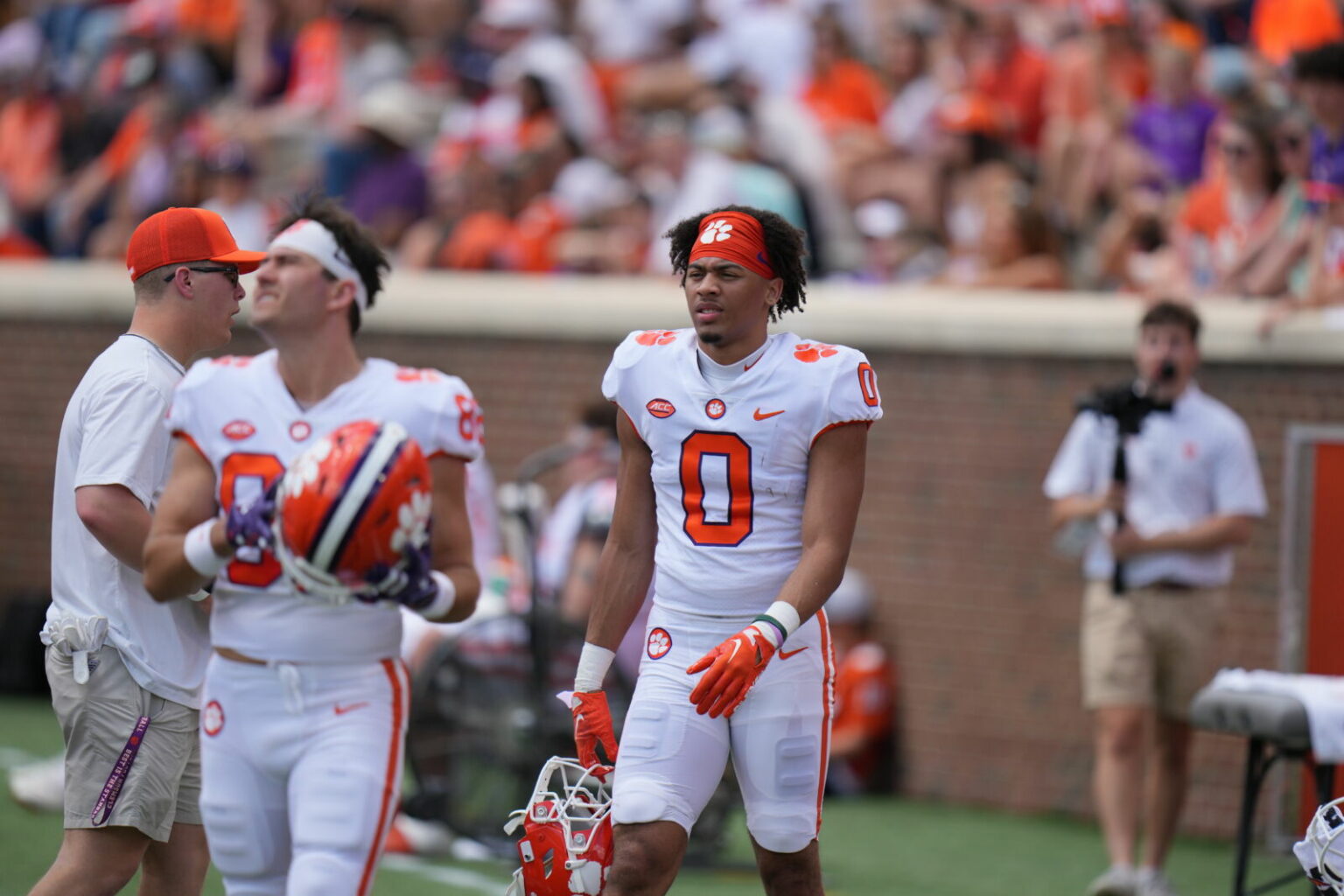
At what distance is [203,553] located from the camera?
4.27 metres

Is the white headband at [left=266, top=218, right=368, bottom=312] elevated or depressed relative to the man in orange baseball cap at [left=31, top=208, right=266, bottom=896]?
elevated

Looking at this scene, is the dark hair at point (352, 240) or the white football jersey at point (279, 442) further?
the dark hair at point (352, 240)

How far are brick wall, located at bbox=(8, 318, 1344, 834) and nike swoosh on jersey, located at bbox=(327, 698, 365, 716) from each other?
545 cm

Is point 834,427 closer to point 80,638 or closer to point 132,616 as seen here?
point 132,616

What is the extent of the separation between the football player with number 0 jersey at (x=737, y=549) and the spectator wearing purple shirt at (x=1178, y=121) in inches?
237

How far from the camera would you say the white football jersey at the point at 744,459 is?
481cm

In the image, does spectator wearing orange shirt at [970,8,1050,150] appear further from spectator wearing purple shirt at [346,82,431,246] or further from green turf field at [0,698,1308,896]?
green turf field at [0,698,1308,896]

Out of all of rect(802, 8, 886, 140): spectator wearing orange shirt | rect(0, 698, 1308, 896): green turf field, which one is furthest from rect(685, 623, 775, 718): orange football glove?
rect(802, 8, 886, 140): spectator wearing orange shirt

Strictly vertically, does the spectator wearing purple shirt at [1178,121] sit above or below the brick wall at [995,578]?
above

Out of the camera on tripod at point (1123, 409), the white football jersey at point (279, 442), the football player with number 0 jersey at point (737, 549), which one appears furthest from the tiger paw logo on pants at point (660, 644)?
the camera on tripod at point (1123, 409)

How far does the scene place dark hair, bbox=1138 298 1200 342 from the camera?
7.48m

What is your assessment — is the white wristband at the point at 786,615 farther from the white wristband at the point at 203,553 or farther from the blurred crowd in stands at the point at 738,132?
the blurred crowd in stands at the point at 738,132

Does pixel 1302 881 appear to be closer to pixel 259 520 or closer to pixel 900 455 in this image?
pixel 900 455

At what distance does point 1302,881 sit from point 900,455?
302 centimetres
